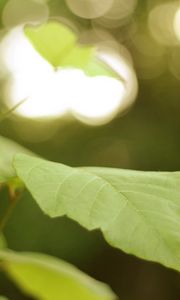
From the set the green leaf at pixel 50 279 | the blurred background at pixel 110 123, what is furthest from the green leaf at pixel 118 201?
the blurred background at pixel 110 123

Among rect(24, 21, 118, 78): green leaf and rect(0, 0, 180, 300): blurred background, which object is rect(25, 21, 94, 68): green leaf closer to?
rect(24, 21, 118, 78): green leaf

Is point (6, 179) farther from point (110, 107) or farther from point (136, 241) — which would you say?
point (110, 107)

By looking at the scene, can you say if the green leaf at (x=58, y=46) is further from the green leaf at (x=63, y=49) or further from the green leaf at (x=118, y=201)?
the green leaf at (x=118, y=201)

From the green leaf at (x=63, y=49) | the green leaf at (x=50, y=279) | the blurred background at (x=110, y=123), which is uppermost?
the green leaf at (x=50, y=279)

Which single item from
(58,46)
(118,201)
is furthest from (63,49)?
(118,201)

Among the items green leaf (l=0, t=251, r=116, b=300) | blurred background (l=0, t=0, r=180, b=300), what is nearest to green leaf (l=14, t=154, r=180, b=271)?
green leaf (l=0, t=251, r=116, b=300)

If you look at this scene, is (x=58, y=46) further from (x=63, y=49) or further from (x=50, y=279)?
(x=50, y=279)
